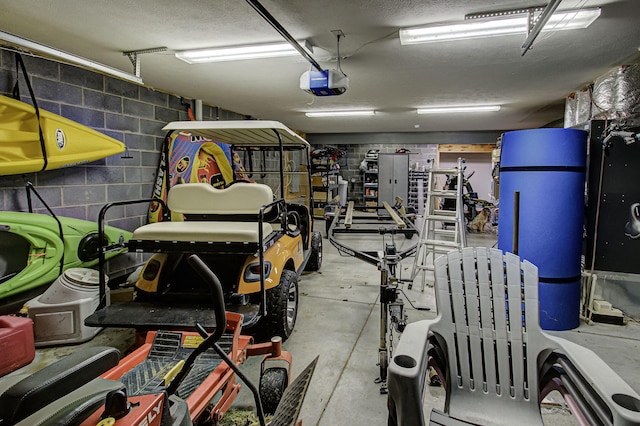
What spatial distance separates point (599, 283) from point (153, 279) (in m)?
4.55

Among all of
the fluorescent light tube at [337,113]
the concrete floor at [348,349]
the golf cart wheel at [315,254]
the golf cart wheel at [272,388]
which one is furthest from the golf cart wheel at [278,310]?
the fluorescent light tube at [337,113]

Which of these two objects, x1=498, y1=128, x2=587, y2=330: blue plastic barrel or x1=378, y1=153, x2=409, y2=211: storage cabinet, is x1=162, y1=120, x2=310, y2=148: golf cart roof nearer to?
x1=498, y1=128, x2=587, y2=330: blue plastic barrel

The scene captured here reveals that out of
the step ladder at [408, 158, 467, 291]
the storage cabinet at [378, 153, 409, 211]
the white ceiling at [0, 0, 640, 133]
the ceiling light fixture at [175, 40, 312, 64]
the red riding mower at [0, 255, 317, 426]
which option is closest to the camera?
the red riding mower at [0, 255, 317, 426]

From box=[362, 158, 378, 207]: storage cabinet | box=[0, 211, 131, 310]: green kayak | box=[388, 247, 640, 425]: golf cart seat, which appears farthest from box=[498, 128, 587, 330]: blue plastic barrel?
box=[362, 158, 378, 207]: storage cabinet

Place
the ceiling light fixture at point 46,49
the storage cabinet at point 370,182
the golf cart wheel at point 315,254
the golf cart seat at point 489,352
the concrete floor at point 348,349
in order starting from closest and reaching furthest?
the golf cart seat at point 489,352, the concrete floor at point 348,349, the ceiling light fixture at point 46,49, the golf cart wheel at point 315,254, the storage cabinet at point 370,182

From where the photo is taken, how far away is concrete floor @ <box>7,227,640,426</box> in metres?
2.20

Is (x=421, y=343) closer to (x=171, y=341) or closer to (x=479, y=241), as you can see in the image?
(x=171, y=341)

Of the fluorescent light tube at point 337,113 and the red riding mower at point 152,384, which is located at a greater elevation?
the fluorescent light tube at point 337,113

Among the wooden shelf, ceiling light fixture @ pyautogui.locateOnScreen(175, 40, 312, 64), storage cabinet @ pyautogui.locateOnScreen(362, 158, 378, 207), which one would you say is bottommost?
storage cabinet @ pyautogui.locateOnScreen(362, 158, 378, 207)

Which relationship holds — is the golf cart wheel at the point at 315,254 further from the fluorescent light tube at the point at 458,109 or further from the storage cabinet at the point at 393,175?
the storage cabinet at the point at 393,175

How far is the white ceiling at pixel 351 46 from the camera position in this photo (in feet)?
8.91

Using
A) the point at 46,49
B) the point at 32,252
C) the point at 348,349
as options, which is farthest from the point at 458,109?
the point at 32,252

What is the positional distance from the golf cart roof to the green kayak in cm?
133

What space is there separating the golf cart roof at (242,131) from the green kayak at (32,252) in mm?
1332
